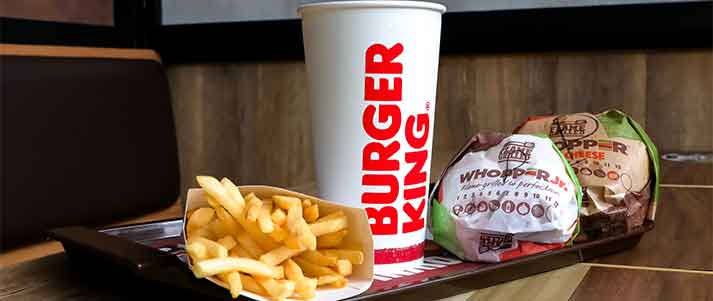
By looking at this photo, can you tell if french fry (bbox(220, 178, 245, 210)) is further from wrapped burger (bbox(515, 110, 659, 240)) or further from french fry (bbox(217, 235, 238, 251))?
wrapped burger (bbox(515, 110, 659, 240))

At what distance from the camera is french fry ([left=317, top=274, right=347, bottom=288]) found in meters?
0.57

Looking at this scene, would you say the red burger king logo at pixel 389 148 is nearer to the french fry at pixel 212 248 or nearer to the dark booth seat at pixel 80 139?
the french fry at pixel 212 248

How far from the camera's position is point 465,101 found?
6.95 feet

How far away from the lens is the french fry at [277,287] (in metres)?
0.53

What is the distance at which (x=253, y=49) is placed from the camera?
2.29 meters

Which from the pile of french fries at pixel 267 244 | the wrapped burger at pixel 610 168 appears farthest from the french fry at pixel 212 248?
the wrapped burger at pixel 610 168

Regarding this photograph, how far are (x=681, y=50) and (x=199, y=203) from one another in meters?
1.60

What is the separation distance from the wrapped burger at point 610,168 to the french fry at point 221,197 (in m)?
0.38

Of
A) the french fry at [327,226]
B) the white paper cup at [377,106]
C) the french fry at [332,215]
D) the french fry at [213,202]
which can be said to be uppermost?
the white paper cup at [377,106]

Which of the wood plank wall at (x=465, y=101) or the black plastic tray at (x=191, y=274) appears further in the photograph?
the wood plank wall at (x=465, y=101)

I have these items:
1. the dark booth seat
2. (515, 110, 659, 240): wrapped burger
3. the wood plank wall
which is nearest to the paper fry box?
(515, 110, 659, 240): wrapped burger

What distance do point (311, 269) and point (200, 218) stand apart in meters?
0.09

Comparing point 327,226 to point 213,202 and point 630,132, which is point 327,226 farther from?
point 630,132

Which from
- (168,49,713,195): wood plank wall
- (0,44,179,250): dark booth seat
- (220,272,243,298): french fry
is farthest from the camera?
(168,49,713,195): wood plank wall
